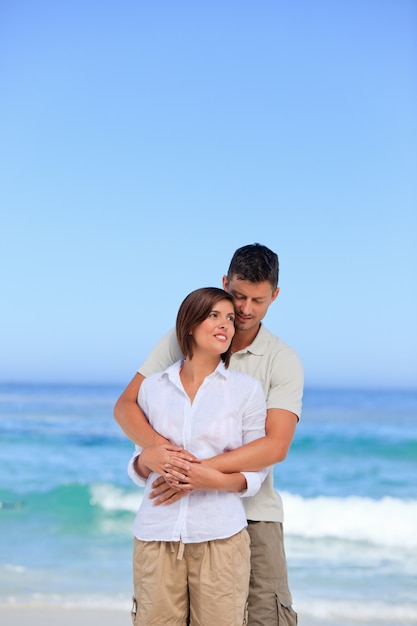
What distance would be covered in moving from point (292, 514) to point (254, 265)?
6242mm

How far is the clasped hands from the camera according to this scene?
2062 millimetres

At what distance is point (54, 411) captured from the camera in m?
16.5

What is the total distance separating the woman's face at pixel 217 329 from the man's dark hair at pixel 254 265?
0.75ft

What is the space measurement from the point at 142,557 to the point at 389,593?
3.86 meters

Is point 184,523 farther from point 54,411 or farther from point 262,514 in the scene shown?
point 54,411

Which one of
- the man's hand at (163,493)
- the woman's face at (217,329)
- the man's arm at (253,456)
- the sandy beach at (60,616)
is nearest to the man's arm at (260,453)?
the man's arm at (253,456)

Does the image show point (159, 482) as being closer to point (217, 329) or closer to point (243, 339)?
point (217, 329)

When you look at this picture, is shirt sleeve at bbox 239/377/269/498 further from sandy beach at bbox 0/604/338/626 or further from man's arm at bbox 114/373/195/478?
sandy beach at bbox 0/604/338/626

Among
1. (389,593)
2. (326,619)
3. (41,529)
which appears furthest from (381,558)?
(41,529)

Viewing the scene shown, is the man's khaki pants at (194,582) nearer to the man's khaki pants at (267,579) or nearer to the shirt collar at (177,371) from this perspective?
the man's khaki pants at (267,579)

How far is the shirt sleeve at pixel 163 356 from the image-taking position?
8.09ft

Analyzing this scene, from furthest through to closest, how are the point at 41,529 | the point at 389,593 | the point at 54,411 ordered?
the point at 54,411 < the point at 41,529 < the point at 389,593

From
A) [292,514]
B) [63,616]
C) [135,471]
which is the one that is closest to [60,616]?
[63,616]

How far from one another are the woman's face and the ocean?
116 inches
